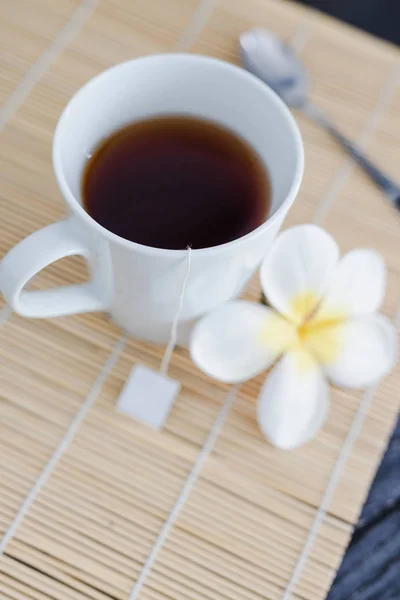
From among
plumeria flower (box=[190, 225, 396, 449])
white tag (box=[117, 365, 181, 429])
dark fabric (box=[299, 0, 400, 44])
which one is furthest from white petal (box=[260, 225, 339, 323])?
dark fabric (box=[299, 0, 400, 44])

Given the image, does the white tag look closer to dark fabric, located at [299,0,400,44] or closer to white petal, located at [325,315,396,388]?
white petal, located at [325,315,396,388]

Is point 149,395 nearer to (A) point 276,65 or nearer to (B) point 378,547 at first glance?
(B) point 378,547

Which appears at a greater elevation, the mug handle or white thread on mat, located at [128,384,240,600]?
the mug handle

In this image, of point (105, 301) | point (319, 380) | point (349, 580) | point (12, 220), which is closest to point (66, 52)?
point (12, 220)

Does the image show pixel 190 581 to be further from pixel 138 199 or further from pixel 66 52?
pixel 66 52

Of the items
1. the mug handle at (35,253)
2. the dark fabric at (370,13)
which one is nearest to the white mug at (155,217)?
the mug handle at (35,253)

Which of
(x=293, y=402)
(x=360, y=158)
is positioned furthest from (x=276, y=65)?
(x=293, y=402)
